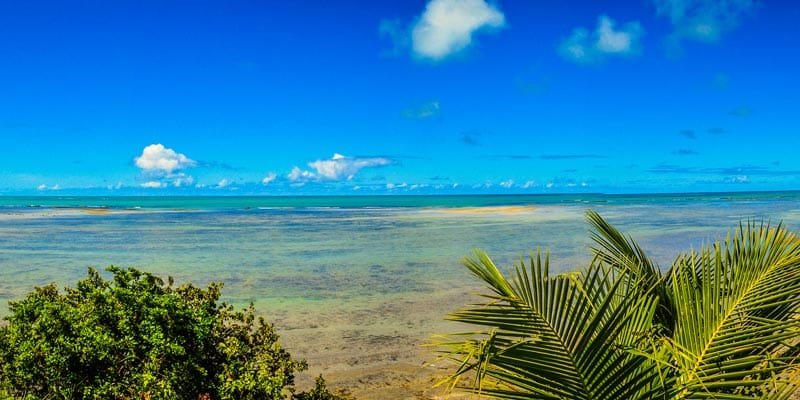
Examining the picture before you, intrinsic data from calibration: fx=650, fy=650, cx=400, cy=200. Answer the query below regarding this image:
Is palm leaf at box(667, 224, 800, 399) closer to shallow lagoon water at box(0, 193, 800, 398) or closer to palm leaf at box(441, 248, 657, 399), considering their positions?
palm leaf at box(441, 248, 657, 399)

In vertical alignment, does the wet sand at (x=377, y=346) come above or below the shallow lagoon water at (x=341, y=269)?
below

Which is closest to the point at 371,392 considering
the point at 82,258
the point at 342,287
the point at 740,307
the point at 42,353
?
the point at 42,353

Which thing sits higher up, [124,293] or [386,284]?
[124,293]

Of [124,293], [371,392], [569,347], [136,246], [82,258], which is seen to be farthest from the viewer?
[136,246]

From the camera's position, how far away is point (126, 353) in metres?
6.04

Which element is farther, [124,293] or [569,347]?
[124,293]

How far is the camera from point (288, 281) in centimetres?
2006

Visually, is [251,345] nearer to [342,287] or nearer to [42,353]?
[42,353]

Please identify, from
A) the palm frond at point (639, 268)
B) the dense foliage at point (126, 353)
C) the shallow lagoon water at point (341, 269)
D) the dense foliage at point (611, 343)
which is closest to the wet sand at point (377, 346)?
the shallow lagoon water at point (341, 269)

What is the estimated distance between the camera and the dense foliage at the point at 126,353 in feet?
19.2

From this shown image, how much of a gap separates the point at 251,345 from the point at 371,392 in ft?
9.92

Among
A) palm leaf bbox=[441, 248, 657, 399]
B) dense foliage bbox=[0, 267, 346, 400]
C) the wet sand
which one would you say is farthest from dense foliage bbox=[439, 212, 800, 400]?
the wet sand

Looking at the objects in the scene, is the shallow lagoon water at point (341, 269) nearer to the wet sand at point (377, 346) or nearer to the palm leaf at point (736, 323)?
the wet sand at point (377, 346)

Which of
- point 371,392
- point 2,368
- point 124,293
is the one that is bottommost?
point 371,392
